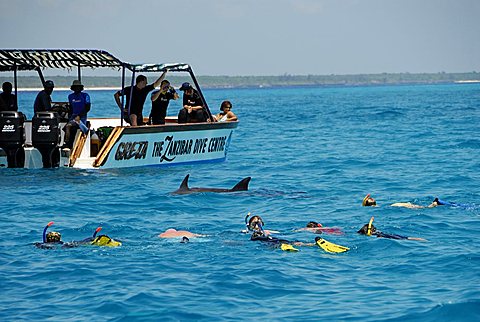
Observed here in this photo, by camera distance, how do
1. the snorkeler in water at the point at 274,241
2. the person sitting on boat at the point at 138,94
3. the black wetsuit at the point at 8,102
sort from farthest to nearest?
1. the black wetsuit at the point at 8,102
2. the person sitting on boat at the point at 138,94
3. the snorkeler in water at the point at 274,241

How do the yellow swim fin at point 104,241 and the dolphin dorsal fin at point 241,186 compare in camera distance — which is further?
the dolphin dorsal fin at point 241,186

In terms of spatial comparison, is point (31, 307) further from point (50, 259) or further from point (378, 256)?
point (378, 256)

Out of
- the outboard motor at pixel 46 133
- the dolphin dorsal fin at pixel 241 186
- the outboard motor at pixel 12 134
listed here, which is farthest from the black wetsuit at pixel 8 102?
the dolphin dorsal fin at pixel 241 186

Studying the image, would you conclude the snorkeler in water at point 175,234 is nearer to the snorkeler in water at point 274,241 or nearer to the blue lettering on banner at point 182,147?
the snorkeler in water at point 274,241

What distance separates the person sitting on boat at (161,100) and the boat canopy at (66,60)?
0.81m

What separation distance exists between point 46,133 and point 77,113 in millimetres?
1253

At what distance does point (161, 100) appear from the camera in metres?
21.3

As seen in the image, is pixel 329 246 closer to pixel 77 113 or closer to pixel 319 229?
pixel 319 229

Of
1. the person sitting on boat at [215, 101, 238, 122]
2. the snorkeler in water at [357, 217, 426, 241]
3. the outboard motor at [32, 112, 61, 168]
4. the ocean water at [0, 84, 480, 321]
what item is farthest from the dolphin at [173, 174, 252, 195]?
the person sitting on boat at [215, 101, 238, 122]

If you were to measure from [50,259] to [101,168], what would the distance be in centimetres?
837

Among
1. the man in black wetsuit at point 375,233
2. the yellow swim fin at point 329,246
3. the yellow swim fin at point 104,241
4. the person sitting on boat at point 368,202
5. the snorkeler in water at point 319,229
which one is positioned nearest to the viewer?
the yellow swim fin at point 329,246

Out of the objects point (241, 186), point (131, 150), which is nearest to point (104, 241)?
point (241, 186)

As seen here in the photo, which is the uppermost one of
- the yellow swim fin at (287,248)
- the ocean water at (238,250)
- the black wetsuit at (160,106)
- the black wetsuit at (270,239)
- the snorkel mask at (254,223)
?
the black wetsuit at (160,106)

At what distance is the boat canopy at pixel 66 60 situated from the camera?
2139 cm
